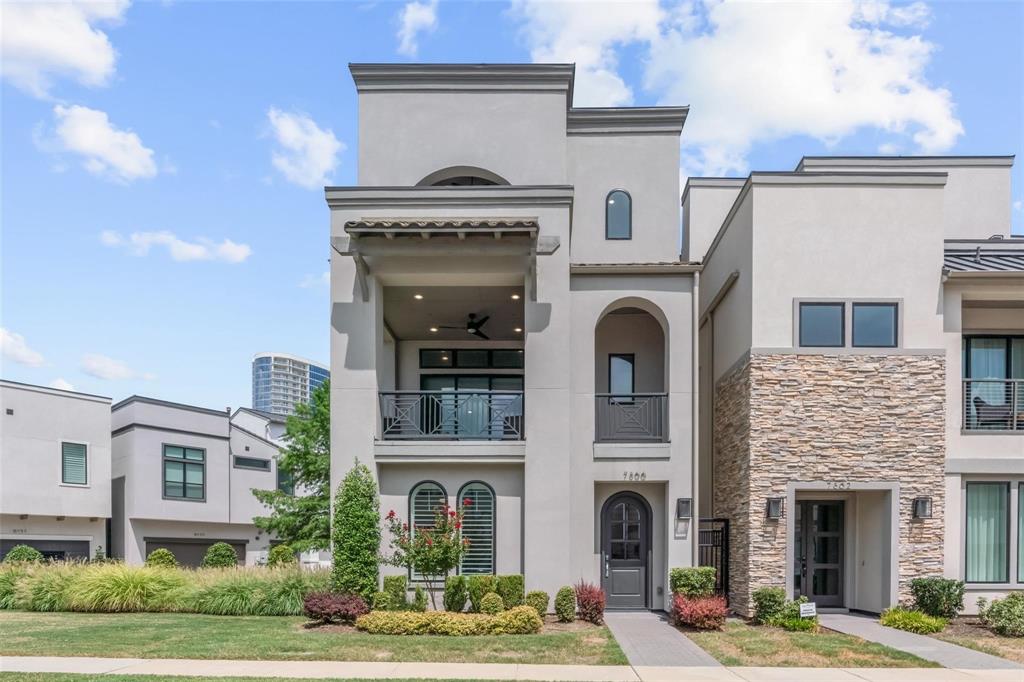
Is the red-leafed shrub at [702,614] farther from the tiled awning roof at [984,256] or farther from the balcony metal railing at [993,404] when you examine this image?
the tiled awning roof at [984,256]

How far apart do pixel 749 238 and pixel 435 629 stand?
9497 mm

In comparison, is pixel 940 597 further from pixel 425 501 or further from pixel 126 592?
pixel 126 592

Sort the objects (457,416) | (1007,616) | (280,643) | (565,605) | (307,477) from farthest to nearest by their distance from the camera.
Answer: (307,477), (457,416), (565,605), (1007,616), (280,643)

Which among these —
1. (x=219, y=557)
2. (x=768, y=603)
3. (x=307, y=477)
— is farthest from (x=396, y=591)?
(x=219, y=557)

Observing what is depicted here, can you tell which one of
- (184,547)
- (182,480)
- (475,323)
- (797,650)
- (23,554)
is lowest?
(184,547)

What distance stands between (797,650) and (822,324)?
248 inches

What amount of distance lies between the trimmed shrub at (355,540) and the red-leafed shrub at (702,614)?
5165 mm

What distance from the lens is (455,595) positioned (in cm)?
1562

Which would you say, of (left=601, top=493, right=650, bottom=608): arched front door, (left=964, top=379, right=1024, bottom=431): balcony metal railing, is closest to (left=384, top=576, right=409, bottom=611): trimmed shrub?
(left=601, top=493, right=650, bottom=608): arched front door

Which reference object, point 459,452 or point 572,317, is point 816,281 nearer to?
point 572,317

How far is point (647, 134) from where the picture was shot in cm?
2059

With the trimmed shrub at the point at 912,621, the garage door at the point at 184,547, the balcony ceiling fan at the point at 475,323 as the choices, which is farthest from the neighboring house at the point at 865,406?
the garage door at the point at 184,547

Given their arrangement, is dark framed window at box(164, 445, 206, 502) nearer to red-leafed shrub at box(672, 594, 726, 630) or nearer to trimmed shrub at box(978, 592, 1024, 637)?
red-leafed shrub at box(672, 594, 726, 630)

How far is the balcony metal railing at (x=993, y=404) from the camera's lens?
16516 millimetres
